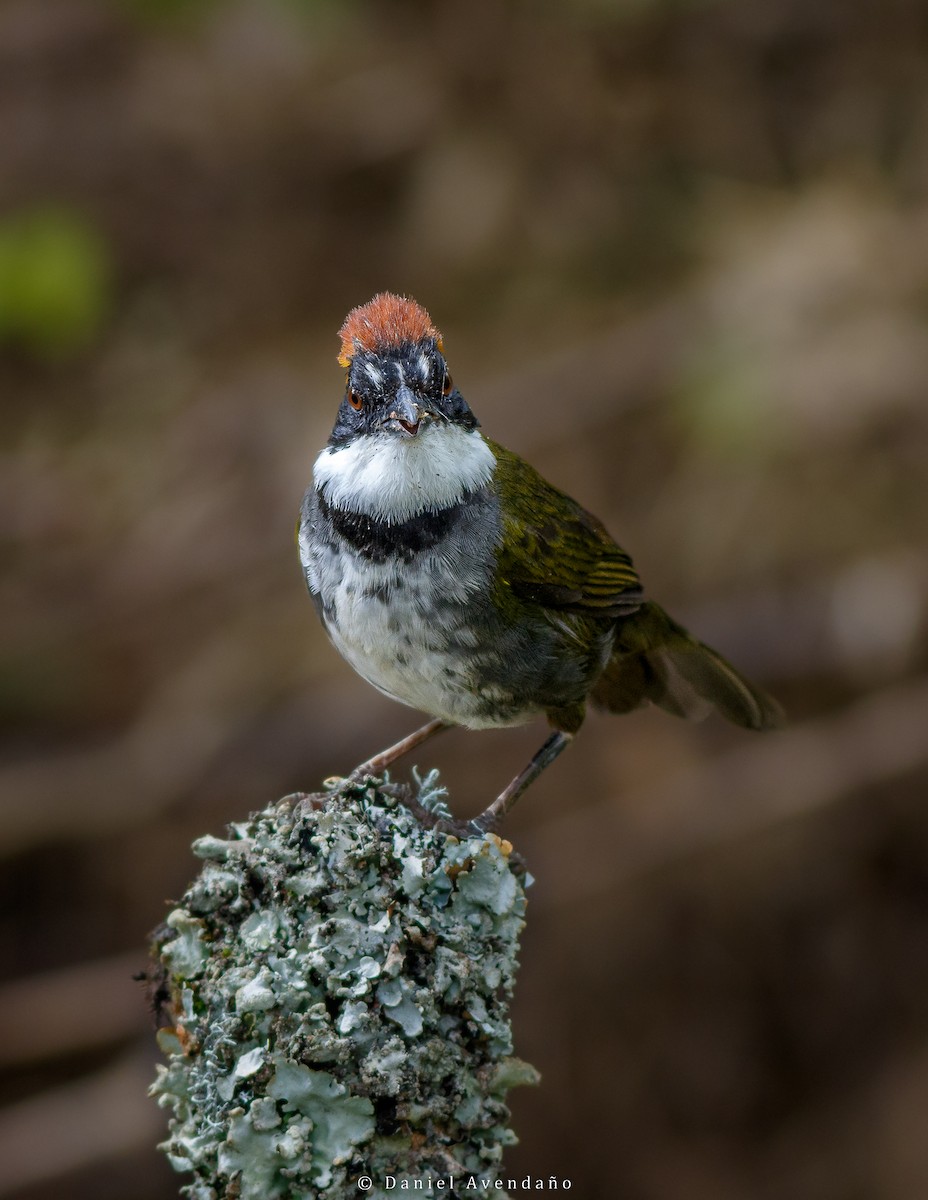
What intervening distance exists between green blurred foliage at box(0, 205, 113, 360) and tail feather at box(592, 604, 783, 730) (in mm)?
2961

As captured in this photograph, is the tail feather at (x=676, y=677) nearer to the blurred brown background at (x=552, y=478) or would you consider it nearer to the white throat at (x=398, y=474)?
the white throat at (x=398, y=474)

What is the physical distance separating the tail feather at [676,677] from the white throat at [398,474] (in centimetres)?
93

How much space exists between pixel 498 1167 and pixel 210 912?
0.73 m

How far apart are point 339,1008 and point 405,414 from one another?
1.65 meters

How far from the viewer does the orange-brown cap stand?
3.68 meters

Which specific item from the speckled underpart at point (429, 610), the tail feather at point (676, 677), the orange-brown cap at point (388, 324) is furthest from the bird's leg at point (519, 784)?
the orange-brown cap at point (388, 324)

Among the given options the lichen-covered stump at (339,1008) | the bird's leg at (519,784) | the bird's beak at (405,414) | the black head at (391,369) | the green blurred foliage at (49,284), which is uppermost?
the green blurred foliage at (49,284)

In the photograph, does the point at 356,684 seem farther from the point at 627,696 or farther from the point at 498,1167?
the point at 498,1167

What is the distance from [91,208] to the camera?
7.55 m

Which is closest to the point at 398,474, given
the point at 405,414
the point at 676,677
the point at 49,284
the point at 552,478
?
the point at 405,414

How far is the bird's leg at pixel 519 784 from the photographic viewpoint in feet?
12.2

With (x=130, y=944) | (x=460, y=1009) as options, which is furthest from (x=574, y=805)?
(x=460, y=1009)

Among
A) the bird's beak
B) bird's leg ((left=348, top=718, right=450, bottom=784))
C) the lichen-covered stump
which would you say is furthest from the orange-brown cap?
the lichen-covered stump

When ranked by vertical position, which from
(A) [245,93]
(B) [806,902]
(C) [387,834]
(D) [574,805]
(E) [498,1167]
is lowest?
(E) [498,1167]
